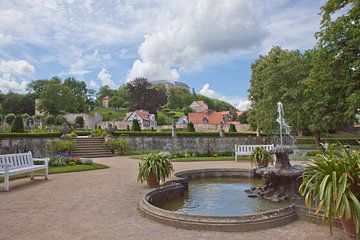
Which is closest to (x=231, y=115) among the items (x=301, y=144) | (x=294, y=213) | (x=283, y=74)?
(x=301, y=144)

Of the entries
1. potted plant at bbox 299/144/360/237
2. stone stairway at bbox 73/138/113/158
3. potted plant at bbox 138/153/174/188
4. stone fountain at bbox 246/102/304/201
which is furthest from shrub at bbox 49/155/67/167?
potted plant at bbox 299/144/360/237

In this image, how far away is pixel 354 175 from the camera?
139 inches

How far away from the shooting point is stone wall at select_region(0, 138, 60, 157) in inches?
656

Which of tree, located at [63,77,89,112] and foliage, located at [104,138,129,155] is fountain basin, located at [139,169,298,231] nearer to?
foliage, located at [104,138,129,155]

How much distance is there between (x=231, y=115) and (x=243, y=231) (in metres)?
78.0

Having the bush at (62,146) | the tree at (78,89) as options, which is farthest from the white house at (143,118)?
the bush at (62,146)

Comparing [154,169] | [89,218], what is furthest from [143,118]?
[89,218]

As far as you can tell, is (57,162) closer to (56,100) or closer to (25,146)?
(25,146)

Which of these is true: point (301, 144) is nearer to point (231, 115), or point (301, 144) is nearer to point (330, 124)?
point (330, 124)

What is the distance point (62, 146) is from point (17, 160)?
8.65m

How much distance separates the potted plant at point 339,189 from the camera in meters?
3.26

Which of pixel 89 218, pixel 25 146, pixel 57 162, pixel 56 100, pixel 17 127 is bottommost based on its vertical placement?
pixel 89 218

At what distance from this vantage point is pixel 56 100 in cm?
5884

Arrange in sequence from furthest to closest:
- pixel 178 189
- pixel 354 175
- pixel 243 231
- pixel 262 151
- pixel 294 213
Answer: pixel 262 151
pixel 178 189
pixel 294 213
pixel 243 231
pixel 354 175
